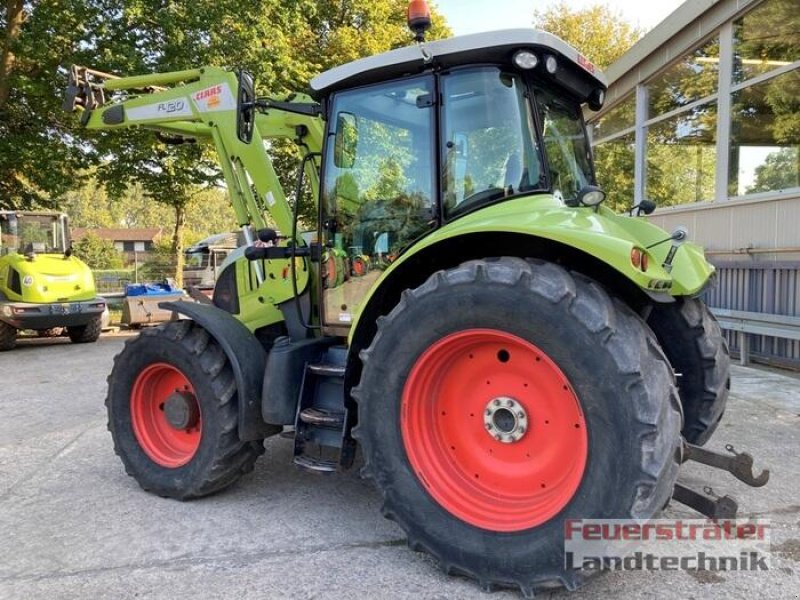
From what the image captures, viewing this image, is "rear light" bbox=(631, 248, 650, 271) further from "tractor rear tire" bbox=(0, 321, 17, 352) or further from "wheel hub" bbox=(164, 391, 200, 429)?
"tractor rear tire" bbox=(0, 321, 17, 352)

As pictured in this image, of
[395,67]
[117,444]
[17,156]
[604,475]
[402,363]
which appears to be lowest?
[117,444]

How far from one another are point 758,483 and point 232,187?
12.1 ft

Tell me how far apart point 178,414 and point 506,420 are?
206 centimetres

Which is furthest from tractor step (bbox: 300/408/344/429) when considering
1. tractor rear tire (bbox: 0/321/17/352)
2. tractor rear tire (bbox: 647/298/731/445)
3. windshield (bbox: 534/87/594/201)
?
tractor rear tire (bbox: 0/321/17/352)

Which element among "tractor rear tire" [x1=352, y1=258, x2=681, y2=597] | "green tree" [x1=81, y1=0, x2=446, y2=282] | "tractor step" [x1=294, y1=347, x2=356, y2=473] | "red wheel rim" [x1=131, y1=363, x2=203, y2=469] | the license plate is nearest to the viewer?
"tractor rear tire" [x1=352, y1=258, x2=681, y2=597]

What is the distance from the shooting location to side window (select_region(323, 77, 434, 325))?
3287mm

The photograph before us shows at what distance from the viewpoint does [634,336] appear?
247 centimetres

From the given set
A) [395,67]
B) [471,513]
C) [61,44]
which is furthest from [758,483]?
[61,44]

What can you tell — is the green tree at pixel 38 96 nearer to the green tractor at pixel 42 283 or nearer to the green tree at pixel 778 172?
the green tractor at pixel 42 283

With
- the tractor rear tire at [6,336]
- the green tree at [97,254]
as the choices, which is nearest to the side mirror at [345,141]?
the tractor rear tire at [6,336]

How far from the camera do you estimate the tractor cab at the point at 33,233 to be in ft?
37.6

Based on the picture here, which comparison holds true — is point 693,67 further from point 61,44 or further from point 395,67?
point 61,44

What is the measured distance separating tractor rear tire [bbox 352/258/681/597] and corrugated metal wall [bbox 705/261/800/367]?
18.5 feet

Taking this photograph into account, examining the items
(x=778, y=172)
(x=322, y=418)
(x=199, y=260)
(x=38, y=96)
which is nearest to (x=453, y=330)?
(x=322, y=418)
